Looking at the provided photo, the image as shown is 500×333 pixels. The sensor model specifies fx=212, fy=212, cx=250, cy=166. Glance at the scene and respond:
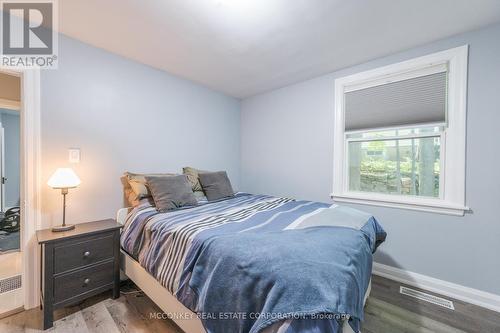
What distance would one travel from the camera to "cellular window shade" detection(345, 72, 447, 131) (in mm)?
2156

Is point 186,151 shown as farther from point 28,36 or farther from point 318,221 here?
point 318,221

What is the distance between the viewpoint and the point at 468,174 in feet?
6.53

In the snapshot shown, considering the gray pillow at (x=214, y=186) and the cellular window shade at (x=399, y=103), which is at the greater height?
the cellular window shade at (x=399, y=103)

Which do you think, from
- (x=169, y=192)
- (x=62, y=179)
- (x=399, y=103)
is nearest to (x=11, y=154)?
(x=62, y=179)

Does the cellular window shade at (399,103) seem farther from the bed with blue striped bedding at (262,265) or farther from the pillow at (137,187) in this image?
the pillow at (137,187)

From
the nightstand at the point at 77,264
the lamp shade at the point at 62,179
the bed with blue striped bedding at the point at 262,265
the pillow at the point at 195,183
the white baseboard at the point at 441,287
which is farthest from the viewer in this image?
the pillow at the point at 195,183

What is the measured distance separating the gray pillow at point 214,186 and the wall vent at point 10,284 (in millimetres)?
2019

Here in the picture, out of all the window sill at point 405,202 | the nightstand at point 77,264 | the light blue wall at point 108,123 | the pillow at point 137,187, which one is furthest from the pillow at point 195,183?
the window sill at point 405,202

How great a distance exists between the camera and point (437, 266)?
2131 mm

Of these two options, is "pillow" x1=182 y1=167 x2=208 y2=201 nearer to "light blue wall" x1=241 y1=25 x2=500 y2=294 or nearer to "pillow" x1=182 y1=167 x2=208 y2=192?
"pillow" x1=182 y1=167 x2=208 y2=192

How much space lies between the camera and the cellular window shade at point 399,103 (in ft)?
7.07

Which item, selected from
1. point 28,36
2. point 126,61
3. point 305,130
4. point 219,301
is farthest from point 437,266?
point 28,36

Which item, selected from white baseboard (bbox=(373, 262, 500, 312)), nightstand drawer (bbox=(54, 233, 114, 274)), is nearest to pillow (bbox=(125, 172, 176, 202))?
nightstand drawer (bbox=(54, 233, 114, 274))

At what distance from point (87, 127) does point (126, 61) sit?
900 mm
